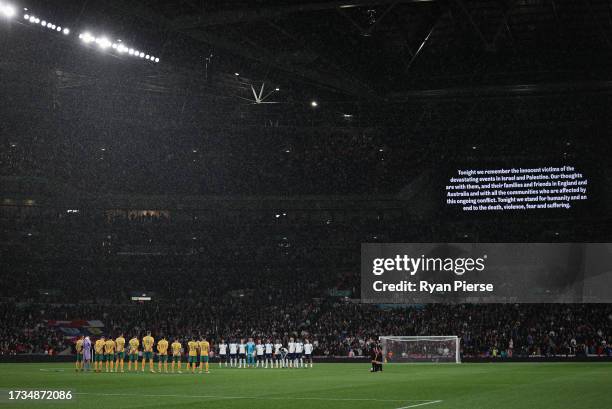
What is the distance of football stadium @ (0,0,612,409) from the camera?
27.9m

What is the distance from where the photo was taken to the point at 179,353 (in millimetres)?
35500

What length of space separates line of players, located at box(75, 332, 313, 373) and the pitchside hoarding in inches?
292

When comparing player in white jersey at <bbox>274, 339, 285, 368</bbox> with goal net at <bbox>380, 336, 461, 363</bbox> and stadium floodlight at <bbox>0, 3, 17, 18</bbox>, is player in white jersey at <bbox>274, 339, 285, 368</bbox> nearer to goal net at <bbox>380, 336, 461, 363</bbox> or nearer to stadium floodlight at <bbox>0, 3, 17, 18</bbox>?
goal net at <bbox>380, 336, 461, 363</bbox>

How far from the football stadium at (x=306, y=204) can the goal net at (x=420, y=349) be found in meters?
0.12

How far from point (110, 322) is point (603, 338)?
99.0ft

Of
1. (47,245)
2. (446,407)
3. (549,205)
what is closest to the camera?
(446,407)

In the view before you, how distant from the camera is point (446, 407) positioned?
16.8m

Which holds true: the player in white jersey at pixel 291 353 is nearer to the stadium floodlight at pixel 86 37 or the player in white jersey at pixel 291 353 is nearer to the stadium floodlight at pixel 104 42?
the stadium floodlight at pixel 104 42

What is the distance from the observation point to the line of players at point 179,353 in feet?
117

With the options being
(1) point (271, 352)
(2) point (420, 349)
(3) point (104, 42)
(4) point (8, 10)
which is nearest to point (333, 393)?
(4) point (8, 10)

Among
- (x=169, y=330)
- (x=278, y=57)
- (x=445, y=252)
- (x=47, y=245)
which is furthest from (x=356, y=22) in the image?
(x=47, y=245)

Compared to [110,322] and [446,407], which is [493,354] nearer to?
[110,322]

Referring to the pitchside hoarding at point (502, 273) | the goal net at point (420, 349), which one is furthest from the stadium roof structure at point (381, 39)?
the goal net at point (420, 349)

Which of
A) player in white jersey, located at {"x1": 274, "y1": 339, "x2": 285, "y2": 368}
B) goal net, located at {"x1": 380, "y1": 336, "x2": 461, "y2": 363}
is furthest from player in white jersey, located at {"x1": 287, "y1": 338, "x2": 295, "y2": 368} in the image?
goal net, located at {"x1": 380, "y1": 336, "x2": 461, "y2": 363}
